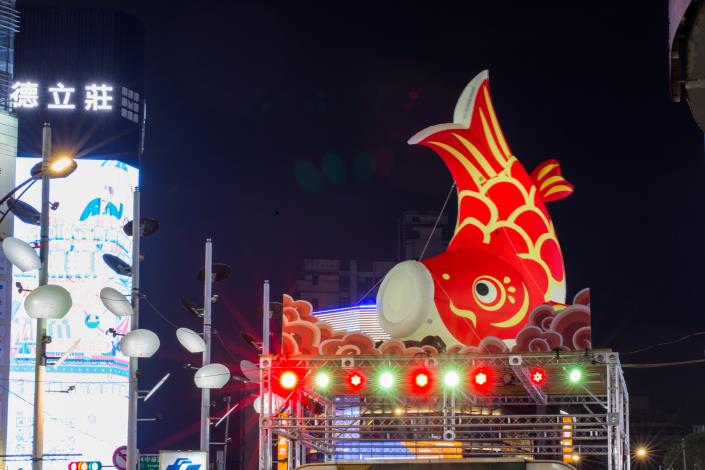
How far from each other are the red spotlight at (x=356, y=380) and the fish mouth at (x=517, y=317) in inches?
146

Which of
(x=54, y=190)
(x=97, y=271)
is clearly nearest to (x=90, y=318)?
(x=97, y=271)

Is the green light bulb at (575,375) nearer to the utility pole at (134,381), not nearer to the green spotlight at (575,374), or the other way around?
the green spotlight at (575,374)

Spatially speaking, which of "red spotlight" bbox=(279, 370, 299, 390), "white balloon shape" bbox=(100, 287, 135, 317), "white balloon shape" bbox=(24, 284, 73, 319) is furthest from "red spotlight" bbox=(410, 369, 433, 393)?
"white balloon shape" bbox=(24, 284, 73, 319)

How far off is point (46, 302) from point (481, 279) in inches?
486

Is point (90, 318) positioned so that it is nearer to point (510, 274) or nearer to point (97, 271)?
point (97, 271)

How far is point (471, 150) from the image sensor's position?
2692 centimetres

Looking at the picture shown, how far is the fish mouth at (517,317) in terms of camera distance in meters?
25.5

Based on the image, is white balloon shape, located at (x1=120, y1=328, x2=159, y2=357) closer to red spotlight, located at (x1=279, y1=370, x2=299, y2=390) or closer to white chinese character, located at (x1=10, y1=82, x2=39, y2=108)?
red spotlight, located at (x1=279, y1=370, x2=299, y2=390)

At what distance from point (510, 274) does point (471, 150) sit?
316cm

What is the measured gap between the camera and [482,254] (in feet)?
86.3

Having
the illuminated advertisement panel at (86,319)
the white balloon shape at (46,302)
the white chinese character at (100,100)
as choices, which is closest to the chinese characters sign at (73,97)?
the white chinese character at (100,100)

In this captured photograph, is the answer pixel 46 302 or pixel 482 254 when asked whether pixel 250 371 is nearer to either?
pixel 482 254

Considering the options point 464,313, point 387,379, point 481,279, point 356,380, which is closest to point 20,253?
point 387,379

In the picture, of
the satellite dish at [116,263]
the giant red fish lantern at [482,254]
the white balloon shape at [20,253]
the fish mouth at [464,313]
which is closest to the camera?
the white balloon shape at [20,253]
